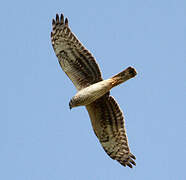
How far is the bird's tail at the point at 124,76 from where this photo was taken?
1252 cm

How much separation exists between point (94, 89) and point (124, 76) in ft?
2.87

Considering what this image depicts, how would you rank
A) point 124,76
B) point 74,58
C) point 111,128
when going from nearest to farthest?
point 124,76 < point 74,58 < point 111,128

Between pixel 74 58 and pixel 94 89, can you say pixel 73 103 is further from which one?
pixel 74 58

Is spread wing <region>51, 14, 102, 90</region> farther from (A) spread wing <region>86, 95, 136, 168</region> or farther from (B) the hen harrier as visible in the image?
(A) spread wing <region>86, 95, 136, 168</region>

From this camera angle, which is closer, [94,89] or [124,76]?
[94,89]

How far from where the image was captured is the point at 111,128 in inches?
535

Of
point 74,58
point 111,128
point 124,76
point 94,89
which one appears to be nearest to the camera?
point 94,89

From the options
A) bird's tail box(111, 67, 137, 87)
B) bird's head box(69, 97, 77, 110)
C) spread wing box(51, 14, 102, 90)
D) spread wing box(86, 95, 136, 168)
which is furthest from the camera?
spread wing box(86, 95, 136, 168)

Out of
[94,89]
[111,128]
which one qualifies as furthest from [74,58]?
[111,128]

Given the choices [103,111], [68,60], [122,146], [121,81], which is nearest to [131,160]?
[122,146]

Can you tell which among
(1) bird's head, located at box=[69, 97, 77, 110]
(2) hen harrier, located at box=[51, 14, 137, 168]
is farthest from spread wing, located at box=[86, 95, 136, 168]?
(1) bird's head, located at box=[69, 97, 77, 110]

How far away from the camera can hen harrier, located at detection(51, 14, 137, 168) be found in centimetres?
1258

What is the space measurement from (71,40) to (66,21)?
0.62 metres

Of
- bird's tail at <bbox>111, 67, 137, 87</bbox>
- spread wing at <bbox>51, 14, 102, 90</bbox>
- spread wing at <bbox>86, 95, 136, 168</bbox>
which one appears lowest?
spread wing at <bbox>86, 95, 136, 168</bbox>
